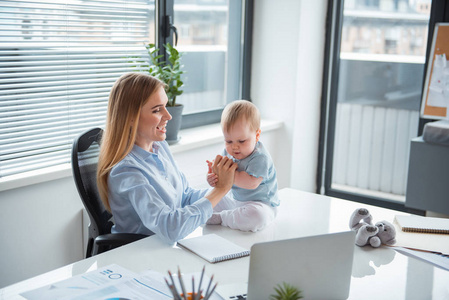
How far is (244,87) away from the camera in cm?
387

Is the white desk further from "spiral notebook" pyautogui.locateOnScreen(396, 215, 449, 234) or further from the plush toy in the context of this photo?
"spiral notebook" pyautogui.locateOnScreen(396, 215, 449, 234)

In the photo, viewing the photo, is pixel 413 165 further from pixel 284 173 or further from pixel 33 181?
pixel 33 181

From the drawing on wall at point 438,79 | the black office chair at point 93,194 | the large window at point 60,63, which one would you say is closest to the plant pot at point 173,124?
the large window at point 60,63

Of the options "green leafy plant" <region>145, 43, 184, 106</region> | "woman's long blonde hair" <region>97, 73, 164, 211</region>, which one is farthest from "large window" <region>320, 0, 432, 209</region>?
"woman's long blonde hair" <region>97, 73, 164, 211</region>

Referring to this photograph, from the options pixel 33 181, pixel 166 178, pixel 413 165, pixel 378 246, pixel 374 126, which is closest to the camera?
pixel 378 246

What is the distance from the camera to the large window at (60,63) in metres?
2.34

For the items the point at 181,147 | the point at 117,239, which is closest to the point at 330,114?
the point at 181,147

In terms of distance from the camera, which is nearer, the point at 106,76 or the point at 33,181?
the point at 33,181

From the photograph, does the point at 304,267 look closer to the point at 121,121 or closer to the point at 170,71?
the point at 121,121

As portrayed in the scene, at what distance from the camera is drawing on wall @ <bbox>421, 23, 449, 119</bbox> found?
11.0ft

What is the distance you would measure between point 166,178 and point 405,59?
2.34 metres

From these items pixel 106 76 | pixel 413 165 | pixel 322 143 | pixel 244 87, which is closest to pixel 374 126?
pixel 322 143

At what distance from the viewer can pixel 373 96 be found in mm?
3781

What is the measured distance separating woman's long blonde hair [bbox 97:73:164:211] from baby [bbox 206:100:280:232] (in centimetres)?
31
